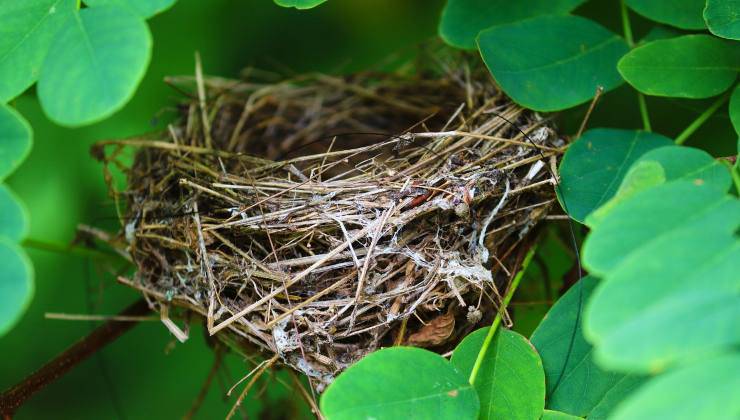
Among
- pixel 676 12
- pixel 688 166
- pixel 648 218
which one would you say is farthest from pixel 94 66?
pixel 676 12

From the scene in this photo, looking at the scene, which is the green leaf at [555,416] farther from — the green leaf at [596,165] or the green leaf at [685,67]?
the green leaf at [685,67]

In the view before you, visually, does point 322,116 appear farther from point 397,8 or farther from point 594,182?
point 594,182

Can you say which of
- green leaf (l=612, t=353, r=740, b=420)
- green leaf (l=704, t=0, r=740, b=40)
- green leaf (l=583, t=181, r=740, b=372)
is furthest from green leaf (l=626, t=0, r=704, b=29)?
green leaf (l=612, t=353, r=740, b=420)

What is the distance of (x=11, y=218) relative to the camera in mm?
884

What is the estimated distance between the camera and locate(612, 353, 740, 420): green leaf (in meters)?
0.68

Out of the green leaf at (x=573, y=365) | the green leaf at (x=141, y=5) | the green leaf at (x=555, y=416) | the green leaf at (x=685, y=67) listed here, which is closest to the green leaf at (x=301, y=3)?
the green leaf at (x=141, y=5)

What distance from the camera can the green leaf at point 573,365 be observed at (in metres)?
1.20

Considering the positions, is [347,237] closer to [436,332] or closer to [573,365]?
[436,332]

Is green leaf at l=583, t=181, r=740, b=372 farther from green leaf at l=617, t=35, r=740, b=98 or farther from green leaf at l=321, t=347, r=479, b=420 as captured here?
green leaf at l=617, t=35, r=740, b=98

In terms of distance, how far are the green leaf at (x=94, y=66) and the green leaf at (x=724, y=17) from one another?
2.94 feet

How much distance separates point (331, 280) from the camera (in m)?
1.37

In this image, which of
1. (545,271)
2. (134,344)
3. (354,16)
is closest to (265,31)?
(354,16)

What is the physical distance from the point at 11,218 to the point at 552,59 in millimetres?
1035

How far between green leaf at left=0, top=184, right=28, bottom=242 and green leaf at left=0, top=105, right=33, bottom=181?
9 cm
